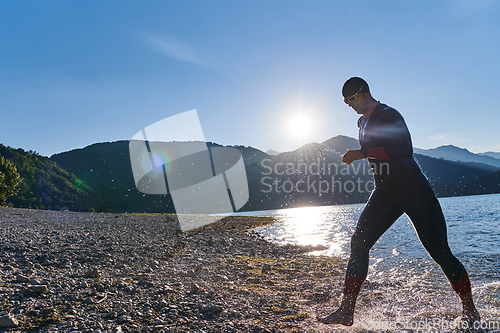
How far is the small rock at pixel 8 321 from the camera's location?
3.21 meters

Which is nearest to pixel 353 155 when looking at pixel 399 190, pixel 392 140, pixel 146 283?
pixel 392 140

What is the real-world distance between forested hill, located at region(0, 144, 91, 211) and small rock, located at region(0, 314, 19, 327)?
8343 cm

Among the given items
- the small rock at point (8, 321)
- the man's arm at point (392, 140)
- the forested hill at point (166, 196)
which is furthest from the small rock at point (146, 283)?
the forested hill at point (166, 196)

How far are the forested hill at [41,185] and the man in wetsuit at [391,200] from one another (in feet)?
281

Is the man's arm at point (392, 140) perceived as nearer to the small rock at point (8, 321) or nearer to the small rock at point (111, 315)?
the small rock at point (111, 315)

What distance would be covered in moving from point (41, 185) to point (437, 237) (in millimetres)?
101450

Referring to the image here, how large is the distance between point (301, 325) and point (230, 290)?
185cm

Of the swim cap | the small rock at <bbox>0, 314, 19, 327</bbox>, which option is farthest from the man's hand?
the small rock at <bbox>0, 314, 19, 327</bbox>

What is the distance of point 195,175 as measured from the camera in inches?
7254

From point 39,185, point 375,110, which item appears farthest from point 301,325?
point 39,185

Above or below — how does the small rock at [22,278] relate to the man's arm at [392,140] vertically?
below

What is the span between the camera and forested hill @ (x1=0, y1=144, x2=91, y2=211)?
74.2 metres

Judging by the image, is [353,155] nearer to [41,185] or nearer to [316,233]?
[316,233]

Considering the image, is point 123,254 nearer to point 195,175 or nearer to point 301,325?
point 301,325
